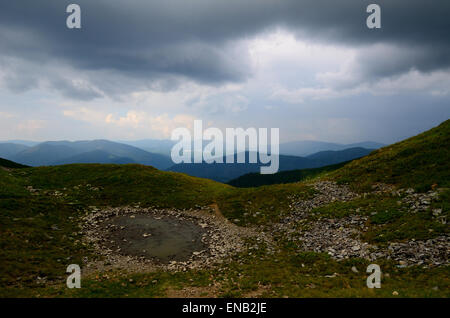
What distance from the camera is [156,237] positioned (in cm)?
2448

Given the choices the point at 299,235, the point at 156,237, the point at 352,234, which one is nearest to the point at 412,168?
the point at 352,234

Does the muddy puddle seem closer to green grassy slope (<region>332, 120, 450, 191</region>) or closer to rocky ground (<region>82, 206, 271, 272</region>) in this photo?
rocky ground (<region>82, 206, 271, 272</region>)

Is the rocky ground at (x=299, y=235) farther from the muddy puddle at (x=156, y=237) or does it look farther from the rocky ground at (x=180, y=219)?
the muddy puddle at (x=156, y=237)

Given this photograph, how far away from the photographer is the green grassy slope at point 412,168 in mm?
26355

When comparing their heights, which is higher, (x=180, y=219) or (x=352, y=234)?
(x=352, y=234)

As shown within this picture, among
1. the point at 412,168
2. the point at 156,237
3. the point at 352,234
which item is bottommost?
the point at 156,237

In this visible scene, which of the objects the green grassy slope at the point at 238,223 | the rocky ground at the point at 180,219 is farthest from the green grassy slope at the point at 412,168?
the rocky ground at the point at 180,219

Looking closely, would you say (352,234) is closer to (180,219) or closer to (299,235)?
(299,235)

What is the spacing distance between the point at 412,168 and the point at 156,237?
3517 centimetres

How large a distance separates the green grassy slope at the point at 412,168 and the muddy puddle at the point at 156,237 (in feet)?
80.9
